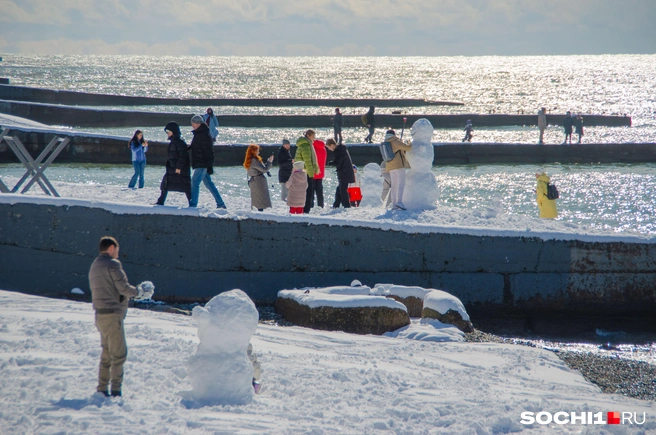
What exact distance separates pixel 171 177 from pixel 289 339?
3.95 meters

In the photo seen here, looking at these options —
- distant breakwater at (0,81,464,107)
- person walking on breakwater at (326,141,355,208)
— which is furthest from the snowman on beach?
distant breakwater at (0,81,464,107)

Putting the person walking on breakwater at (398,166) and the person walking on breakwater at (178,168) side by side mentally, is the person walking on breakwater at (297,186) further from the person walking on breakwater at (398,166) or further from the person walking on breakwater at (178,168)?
the person walking on breakwater at (178,168)

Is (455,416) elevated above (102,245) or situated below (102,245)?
below

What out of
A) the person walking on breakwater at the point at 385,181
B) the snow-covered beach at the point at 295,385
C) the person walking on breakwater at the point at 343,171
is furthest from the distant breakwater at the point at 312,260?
the person walking on breakwater at the point at 385,181

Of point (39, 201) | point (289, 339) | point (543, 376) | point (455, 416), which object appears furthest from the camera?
point (39, 201)

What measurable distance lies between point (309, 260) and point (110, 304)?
5.46 metres

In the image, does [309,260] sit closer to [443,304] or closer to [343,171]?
[443,304]

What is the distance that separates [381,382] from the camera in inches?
252

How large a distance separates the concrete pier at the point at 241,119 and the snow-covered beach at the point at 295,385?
87.3ft

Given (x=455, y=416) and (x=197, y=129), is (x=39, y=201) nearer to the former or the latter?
(x=197, y=129)

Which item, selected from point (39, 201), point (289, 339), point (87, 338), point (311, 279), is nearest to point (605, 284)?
point (311, 279)

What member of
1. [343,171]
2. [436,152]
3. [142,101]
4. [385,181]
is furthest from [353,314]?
[142,101]

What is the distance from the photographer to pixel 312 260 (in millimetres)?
10477

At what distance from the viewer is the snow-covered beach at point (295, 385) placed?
511 cm
